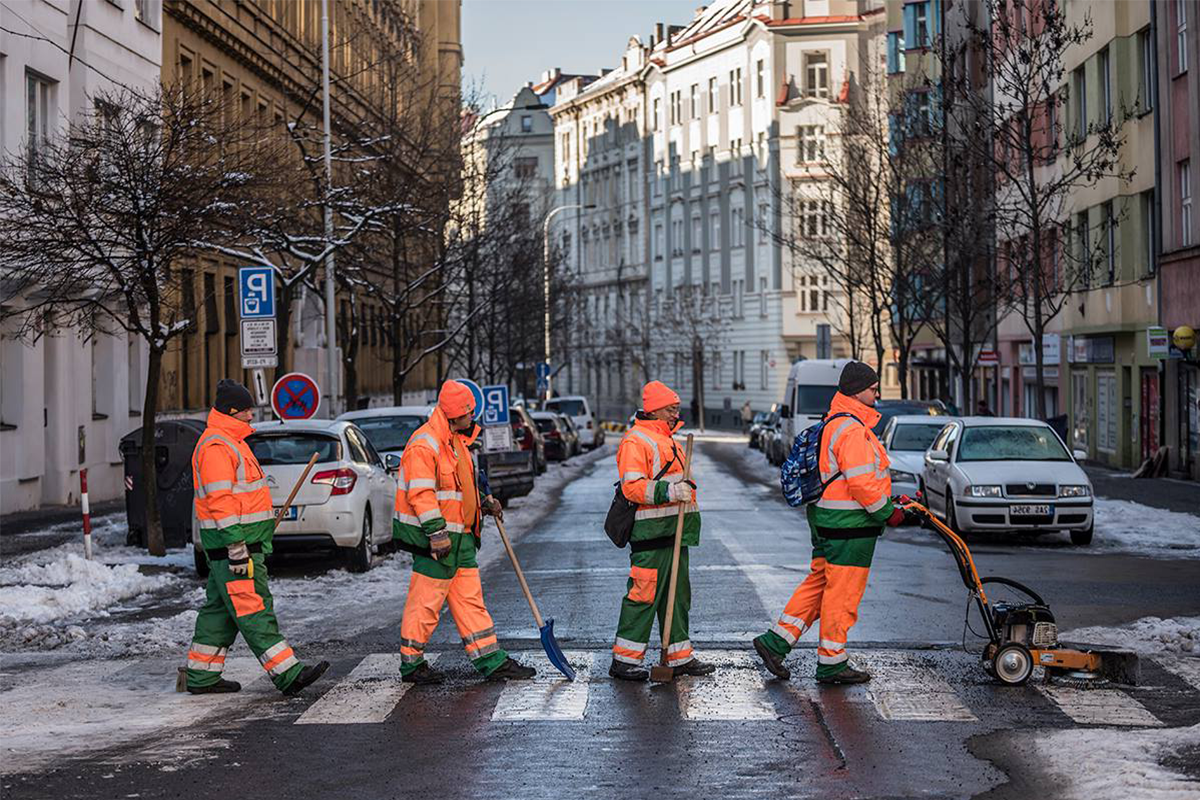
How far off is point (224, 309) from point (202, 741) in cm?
3332

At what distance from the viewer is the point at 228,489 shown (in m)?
10.9

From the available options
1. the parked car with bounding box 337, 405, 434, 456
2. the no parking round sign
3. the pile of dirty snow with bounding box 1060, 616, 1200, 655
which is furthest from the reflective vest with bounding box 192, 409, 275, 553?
the parked car with bounding box 337, 405, 434, 456

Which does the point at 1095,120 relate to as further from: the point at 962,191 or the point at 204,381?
the point at 204,381

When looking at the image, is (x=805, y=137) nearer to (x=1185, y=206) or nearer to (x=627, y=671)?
(x=1185, y=206)

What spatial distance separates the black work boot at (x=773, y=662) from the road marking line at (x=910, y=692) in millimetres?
488

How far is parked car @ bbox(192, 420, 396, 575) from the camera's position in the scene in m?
18.9

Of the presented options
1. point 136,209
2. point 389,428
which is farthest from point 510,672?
point 389,428

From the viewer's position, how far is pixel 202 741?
369 inches

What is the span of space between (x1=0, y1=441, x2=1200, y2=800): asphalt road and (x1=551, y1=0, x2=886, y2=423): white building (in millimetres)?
64924

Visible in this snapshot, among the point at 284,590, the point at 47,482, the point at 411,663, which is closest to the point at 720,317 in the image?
the point at 47,482

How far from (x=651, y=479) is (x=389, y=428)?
47.9 ft

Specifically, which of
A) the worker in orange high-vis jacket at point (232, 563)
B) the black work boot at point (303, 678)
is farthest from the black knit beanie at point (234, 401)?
the black work boot at point (303, 678)

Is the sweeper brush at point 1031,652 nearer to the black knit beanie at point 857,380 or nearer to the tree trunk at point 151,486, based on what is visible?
the black knit beanie at point 857,380

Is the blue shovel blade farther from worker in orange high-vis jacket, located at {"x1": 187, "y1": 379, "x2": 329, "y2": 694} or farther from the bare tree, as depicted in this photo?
the bare tree
